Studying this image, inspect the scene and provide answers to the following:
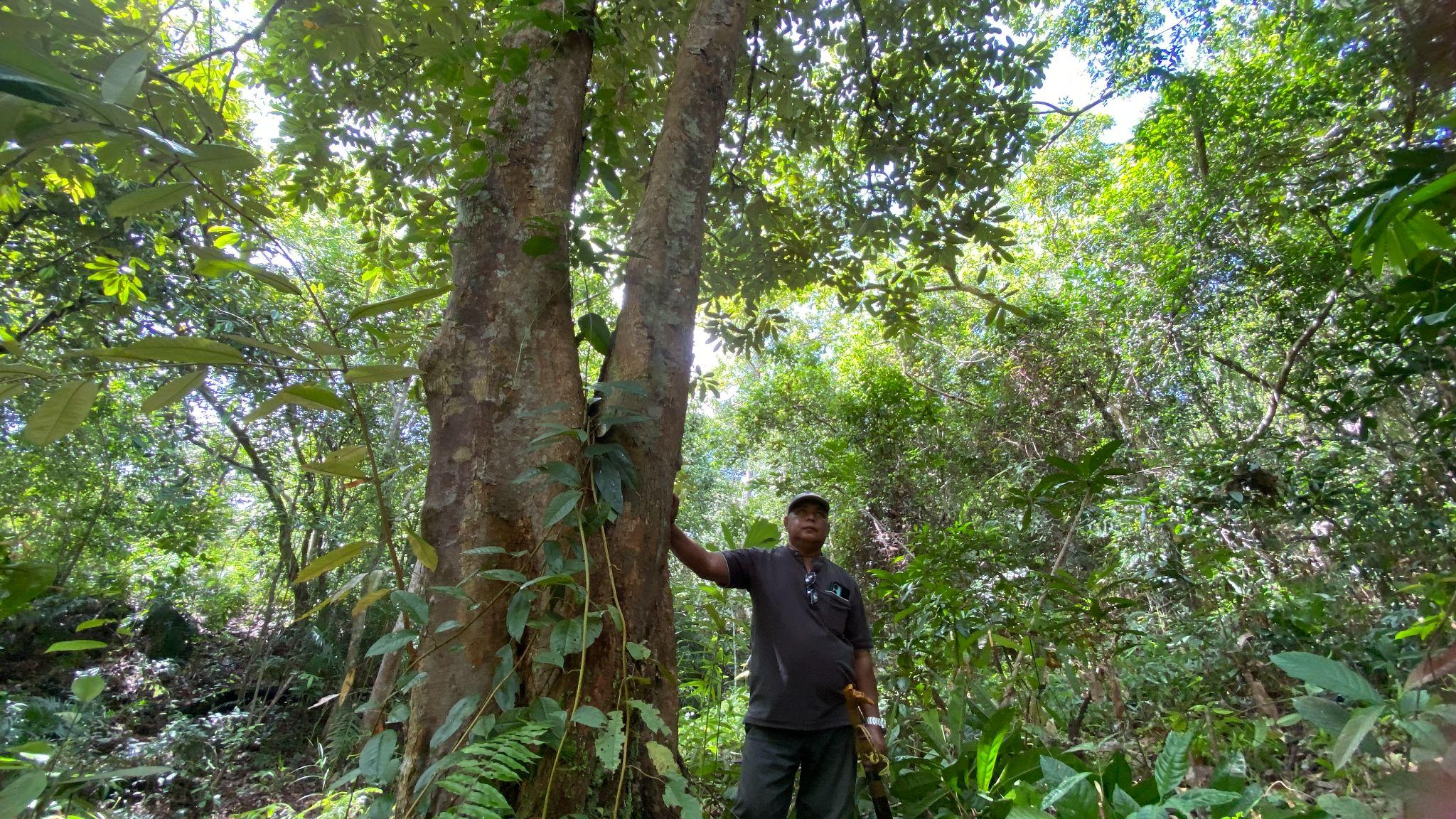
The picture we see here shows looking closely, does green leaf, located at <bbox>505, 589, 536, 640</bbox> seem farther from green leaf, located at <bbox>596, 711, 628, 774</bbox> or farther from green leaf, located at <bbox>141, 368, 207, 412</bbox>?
green leaf, located at <bbox>141, 368, 207, 412</bbox>

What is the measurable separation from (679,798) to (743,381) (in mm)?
7596

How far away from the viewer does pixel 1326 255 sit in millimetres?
3770

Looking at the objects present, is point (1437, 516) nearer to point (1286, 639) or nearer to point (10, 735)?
point (1286, 639)

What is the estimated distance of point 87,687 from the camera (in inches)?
34.8

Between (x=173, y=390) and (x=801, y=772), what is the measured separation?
195 centimetres

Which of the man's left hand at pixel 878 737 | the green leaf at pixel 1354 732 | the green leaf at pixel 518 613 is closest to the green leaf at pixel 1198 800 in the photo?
the green leaf at pixel 1354 732

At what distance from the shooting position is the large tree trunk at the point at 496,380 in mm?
1151

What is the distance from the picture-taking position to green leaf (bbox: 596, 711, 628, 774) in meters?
0.98

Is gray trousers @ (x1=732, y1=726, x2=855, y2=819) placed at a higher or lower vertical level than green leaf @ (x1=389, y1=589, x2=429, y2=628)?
lower

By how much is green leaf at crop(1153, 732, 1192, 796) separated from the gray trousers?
972 millimetres

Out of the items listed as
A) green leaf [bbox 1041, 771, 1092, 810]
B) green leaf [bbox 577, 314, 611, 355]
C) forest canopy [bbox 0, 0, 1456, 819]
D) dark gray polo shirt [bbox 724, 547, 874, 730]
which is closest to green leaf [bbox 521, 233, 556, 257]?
forest canopy [bbox 0, 0, 1456, 819]

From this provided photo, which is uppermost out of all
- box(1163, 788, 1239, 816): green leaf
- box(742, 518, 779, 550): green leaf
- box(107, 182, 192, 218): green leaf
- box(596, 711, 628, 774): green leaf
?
box(107, 182, 192, 218): green leaf

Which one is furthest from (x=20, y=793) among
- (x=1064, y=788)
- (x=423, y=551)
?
(x=1064, y=788)

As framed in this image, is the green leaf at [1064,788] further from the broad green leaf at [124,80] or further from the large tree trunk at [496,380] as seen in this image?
→ the broad green leaf at [124,80]
